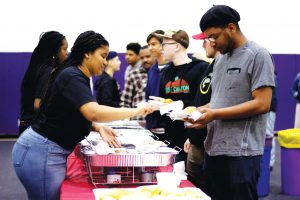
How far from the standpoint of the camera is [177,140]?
129 inches

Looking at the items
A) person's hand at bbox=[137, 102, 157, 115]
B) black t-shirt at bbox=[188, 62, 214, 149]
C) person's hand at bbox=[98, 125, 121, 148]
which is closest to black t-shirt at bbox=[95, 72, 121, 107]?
black t-shirt at bbox=[188, 62, 214, 149]

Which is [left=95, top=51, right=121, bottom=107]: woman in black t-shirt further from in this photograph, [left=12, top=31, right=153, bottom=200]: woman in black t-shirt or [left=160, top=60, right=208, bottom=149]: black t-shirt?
[left=12, top=31, right=153, bottom=200]: woman in black t-shirt

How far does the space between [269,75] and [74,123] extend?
87 cm

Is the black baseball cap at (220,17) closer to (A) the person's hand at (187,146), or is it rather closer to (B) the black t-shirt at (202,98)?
(B) the black t-shirt at (202,98)

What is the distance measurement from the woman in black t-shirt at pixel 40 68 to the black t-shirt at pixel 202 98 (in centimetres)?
105

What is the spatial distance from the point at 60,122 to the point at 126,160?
0.34 m

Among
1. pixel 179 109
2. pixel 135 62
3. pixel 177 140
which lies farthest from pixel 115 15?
pixel 179 109

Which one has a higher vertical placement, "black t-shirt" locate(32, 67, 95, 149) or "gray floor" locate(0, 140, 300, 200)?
→ "black t-shirt" locate(32, 67, 95, 149)

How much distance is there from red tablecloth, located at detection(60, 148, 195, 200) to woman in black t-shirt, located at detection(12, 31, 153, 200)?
Answer: 0.21 feet

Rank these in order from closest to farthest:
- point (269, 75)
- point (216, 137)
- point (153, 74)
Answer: point (269, 75) < point (216, 137) < point (153, 74)

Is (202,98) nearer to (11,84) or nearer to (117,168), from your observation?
(117,168)

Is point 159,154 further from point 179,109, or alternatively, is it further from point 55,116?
point 55,116

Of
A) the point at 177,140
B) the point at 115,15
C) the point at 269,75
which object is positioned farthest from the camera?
the point at 115,15

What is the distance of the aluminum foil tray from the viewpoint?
6.92ft
